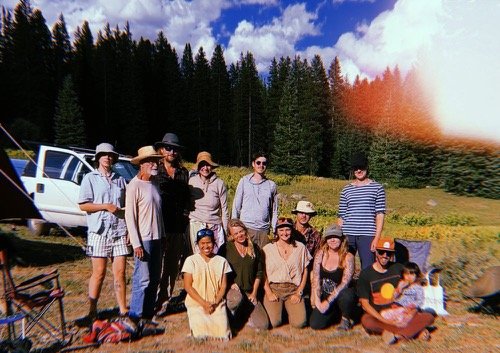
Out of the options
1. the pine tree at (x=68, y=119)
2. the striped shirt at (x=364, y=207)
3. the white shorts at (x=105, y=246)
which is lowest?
the white shorts at (x=105, y=246)

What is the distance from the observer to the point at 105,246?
4152mm

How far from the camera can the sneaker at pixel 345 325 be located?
15.2 feet

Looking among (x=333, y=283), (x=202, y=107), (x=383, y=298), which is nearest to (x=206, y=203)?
(x=333, y=283)

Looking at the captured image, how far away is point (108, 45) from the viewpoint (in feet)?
164

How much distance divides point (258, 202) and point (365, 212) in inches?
52.0

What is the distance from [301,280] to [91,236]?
2.47 meters

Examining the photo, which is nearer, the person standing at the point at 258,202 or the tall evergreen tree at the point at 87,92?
the person standing at the point at 258,202

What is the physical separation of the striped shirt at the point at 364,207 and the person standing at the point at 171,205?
6.68 feet

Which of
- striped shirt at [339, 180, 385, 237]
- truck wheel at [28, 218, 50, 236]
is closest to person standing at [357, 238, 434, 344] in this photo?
striped shirt at [339, 180, 385, 237]

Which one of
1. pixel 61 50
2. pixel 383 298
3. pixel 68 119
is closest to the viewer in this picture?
pixel 383 298

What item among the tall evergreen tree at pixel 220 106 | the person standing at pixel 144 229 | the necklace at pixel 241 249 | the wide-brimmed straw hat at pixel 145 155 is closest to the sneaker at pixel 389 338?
the necklace at pixel 241 249

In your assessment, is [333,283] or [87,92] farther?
[87,92]

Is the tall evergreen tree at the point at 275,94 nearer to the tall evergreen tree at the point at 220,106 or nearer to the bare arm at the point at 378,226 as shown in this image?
the tall evergreen tree at the point at 220,106

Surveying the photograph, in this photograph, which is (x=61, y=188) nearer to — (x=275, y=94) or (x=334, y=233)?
(x=334, y=233)
